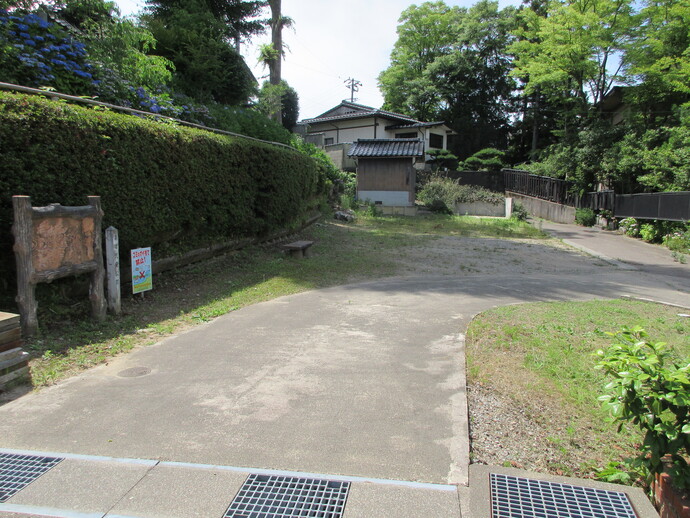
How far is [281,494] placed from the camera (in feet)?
8.18

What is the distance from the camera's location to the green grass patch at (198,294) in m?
4.66

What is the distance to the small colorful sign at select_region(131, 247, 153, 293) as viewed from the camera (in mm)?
6117

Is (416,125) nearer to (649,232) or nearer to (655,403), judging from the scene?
(649,232)

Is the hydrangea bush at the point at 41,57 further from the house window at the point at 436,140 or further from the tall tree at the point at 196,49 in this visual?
the house window at the point at 436,140

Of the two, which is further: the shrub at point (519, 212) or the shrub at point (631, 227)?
the shrub at point (519, 212)

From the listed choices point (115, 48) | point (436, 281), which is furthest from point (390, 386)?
point (115, 48)

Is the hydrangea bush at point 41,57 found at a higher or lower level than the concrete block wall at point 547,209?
higher

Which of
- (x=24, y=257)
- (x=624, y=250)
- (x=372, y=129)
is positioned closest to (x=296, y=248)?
(x=24, y=257)

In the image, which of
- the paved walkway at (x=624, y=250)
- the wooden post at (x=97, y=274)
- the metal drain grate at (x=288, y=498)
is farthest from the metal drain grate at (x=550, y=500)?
the paved walkway at (x=624, y=250)

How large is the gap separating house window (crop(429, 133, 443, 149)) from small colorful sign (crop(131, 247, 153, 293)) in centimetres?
3224

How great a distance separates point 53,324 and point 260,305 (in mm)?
2620

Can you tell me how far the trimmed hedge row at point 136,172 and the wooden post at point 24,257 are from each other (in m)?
0.28

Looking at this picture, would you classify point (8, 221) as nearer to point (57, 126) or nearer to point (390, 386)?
point (57, 126)

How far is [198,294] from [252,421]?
419 cm
